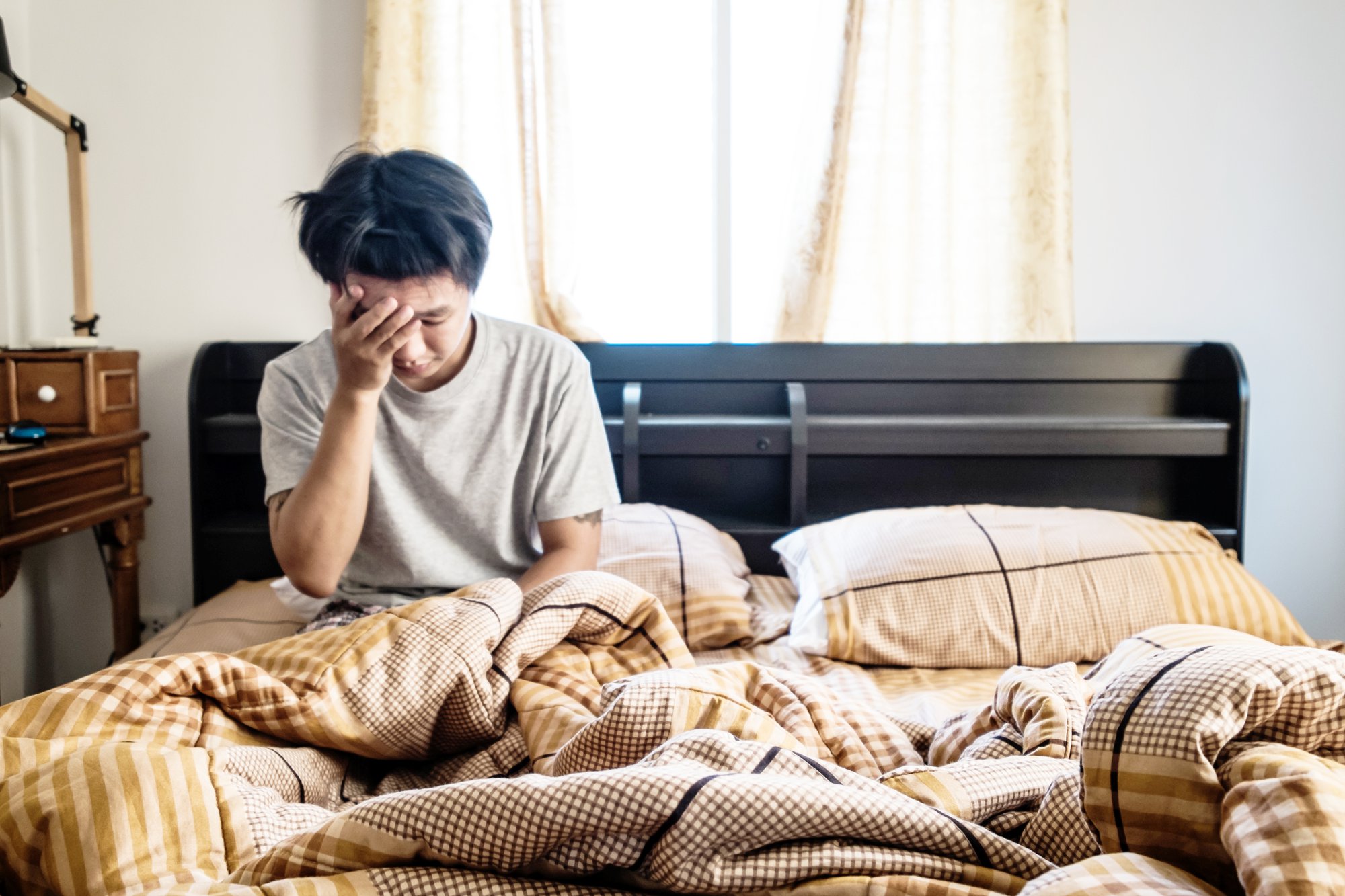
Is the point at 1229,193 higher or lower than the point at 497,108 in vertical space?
lower

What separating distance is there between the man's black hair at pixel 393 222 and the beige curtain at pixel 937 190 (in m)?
1.16

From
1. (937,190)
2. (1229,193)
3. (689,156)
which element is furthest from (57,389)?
(1229,193)

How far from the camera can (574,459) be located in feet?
4.61

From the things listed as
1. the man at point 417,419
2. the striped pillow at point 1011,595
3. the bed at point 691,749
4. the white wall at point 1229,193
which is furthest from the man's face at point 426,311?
the white wall at point 1229,193

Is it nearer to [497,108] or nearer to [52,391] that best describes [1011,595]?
[497,108]

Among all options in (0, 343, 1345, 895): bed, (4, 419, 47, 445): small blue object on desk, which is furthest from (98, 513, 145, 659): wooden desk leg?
(0, 343, 1345, 895): bed

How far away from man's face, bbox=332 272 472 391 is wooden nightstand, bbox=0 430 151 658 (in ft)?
3.05

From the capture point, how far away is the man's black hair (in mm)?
1157

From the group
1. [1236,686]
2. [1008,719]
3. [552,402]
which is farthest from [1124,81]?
[1236,686]

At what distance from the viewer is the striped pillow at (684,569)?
1.62 m

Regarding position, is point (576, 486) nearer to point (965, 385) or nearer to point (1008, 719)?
point (1008, 719)

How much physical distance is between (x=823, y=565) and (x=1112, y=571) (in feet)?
1.60

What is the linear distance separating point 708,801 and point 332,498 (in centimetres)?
88

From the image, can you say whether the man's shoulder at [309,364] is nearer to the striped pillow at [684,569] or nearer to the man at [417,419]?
the man at [417,419]
